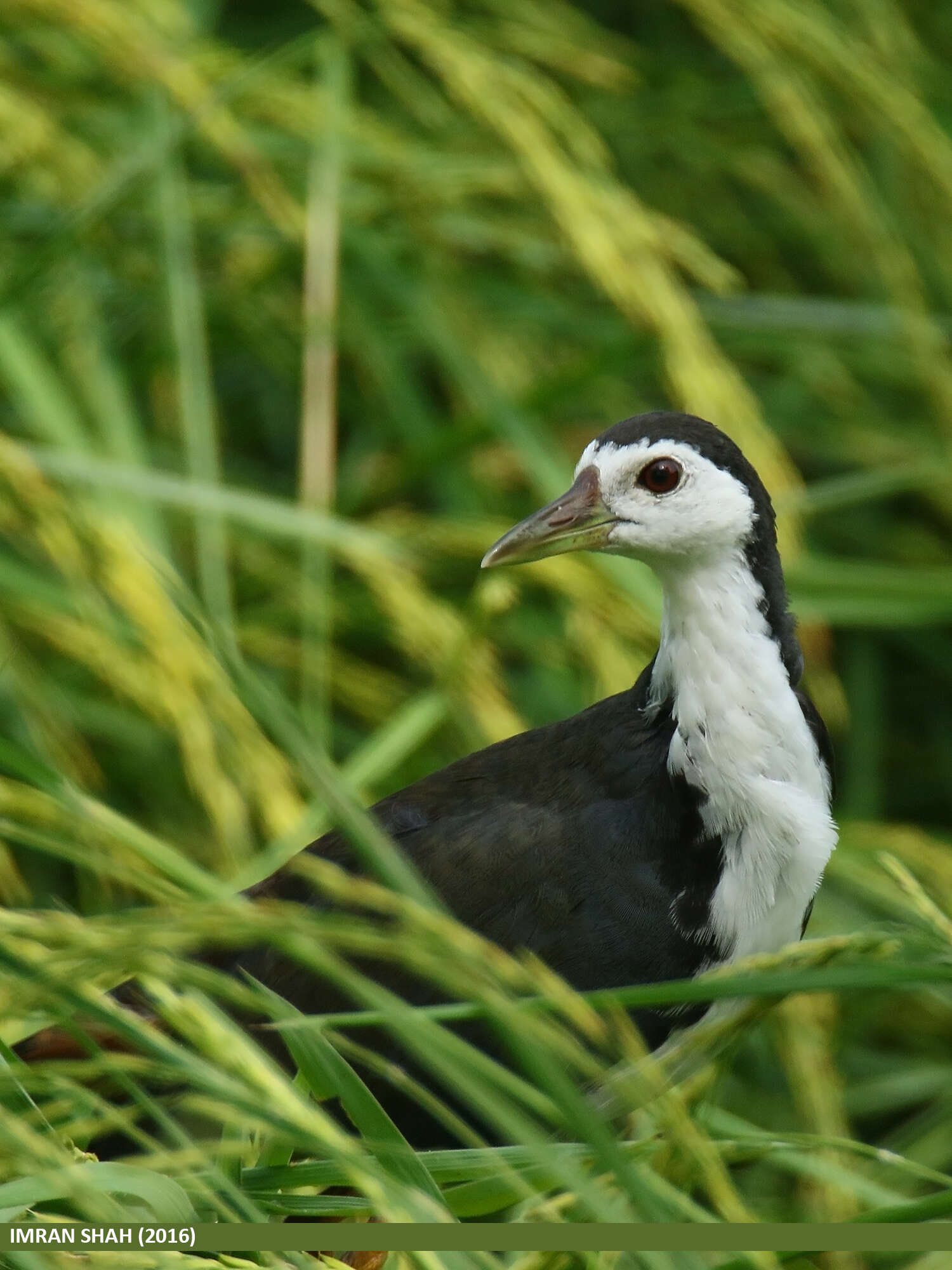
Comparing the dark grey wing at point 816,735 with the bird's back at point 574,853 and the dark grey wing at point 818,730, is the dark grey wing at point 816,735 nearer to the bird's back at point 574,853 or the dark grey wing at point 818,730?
the dark grey wing at point 818,730

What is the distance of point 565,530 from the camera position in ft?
5.39

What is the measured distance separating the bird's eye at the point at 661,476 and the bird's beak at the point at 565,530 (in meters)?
0.05

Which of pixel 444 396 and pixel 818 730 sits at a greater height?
pixel 444 396

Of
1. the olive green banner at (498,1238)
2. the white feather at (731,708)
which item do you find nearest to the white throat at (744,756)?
the white feather at (731,708)

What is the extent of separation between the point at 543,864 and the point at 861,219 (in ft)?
3.64

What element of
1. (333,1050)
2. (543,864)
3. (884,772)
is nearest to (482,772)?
(543,864)

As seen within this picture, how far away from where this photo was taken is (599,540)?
1655mm

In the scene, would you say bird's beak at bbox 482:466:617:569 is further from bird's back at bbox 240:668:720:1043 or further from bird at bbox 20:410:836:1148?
bird's back at bbox 240:668:720:1043

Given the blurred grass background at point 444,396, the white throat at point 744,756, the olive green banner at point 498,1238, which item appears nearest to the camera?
the olive green banner at point 498,1238

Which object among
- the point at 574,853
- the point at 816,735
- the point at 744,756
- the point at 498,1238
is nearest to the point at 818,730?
the point at 816,735

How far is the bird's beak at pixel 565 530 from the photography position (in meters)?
1.64

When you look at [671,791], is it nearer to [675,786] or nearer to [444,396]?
[675,786]

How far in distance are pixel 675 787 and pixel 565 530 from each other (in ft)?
0.90

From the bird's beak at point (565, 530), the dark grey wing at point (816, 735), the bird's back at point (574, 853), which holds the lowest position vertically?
the bird's back at point (574, 853)
